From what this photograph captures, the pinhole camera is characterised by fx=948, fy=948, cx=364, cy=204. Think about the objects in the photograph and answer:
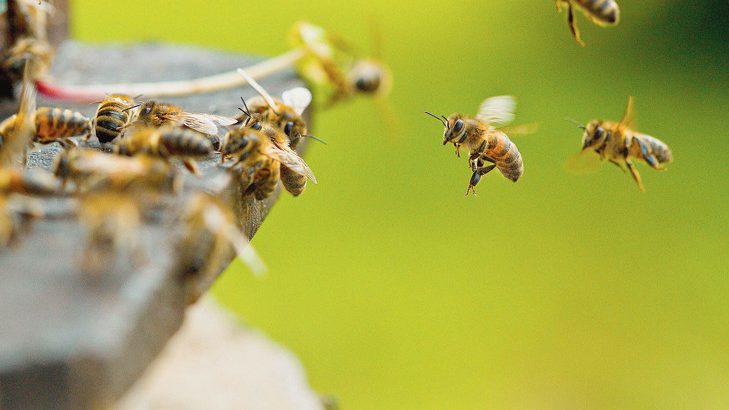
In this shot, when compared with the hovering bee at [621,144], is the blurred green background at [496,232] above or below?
below

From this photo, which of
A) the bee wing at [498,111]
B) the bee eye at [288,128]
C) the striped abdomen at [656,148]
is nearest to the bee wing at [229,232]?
the bee eye at [288,128]

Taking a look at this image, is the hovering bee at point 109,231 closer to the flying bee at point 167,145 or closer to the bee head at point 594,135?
the flying bee at point 167,145

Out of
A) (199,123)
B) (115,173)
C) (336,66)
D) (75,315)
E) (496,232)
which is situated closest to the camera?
(75,315)

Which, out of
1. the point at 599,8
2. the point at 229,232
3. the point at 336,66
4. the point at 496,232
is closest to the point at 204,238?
the point at 229,232

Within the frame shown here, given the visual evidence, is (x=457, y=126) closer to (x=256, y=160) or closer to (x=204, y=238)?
(x=256, y=160)

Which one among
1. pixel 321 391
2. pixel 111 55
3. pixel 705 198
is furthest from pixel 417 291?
pixel 111 55
